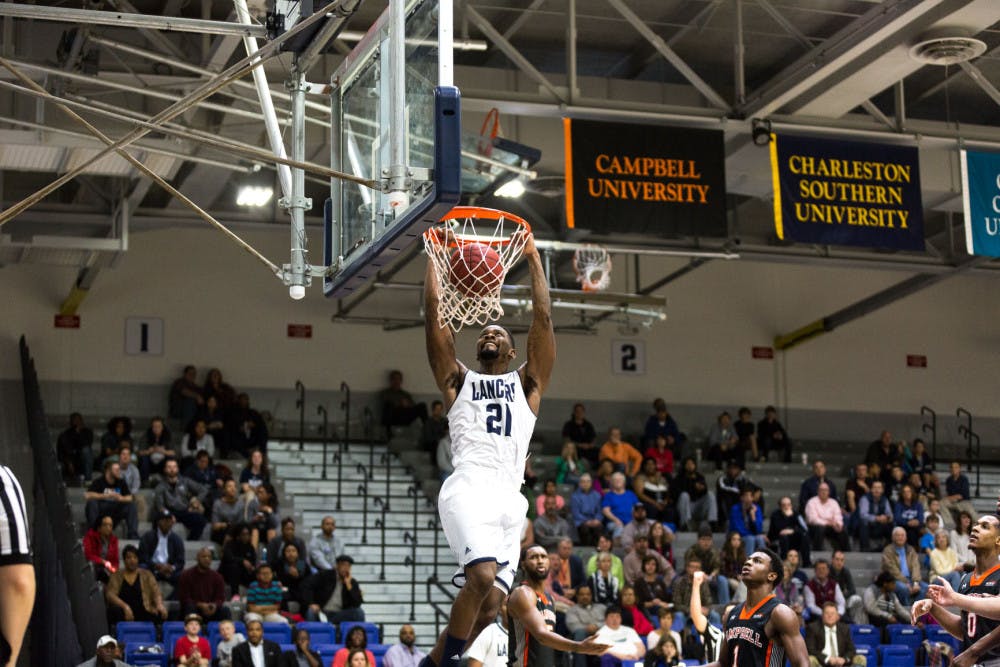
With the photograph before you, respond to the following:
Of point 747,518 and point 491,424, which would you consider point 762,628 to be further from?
point 747,518

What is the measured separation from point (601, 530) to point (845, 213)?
6.15 m

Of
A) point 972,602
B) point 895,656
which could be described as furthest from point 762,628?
point 895,656

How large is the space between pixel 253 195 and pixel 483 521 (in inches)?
565

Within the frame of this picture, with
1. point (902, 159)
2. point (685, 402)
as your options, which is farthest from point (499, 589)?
point (685, 402)

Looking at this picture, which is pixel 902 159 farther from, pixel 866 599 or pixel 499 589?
pixel 499 589

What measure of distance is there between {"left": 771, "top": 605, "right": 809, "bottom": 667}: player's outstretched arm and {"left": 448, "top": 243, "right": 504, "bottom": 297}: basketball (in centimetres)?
276

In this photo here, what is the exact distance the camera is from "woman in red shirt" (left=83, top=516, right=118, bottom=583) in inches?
682

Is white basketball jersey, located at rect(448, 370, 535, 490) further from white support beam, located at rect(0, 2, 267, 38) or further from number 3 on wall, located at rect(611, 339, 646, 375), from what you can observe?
number 3 on wall, located at rect(611, 339, 646, 375)

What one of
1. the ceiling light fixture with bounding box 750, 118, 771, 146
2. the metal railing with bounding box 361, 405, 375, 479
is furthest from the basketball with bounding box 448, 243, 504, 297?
the metal railing with bounding box 361, 405, 375, 479

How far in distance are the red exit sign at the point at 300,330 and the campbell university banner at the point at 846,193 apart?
444 inches

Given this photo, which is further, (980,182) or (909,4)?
(980,182)

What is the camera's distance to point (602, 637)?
16.3 meters

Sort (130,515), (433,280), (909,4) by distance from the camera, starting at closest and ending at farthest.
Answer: (433,280)
(909,4)
(130,515)

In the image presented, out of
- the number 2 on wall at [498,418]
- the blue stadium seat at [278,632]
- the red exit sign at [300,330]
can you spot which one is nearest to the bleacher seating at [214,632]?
the blue stadium seat at [278,632]
